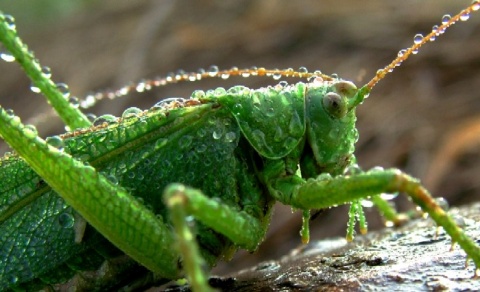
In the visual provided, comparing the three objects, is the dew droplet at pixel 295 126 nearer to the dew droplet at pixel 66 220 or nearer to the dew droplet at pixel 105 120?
the dew droplet at pixel 105 120

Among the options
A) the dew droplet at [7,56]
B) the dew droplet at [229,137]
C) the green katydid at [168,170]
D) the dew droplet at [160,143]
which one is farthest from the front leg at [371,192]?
the dew droplet at [7,56]

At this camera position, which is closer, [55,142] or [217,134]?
[55,142]

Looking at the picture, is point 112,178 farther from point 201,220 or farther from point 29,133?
point 201,220

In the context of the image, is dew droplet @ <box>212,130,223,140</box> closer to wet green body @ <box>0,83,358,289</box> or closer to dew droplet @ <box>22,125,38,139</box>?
wet green body @ <box>0,83,358,289</box>

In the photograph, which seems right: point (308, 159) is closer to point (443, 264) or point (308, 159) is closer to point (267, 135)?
point (267, 135)

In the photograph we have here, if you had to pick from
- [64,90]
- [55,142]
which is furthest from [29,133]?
[64,90]

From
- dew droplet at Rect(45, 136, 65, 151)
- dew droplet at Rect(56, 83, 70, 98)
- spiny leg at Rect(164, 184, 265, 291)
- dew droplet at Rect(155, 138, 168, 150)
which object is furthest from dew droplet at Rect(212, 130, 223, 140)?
dew droplet at Rect(56, 83, 70, 98)
